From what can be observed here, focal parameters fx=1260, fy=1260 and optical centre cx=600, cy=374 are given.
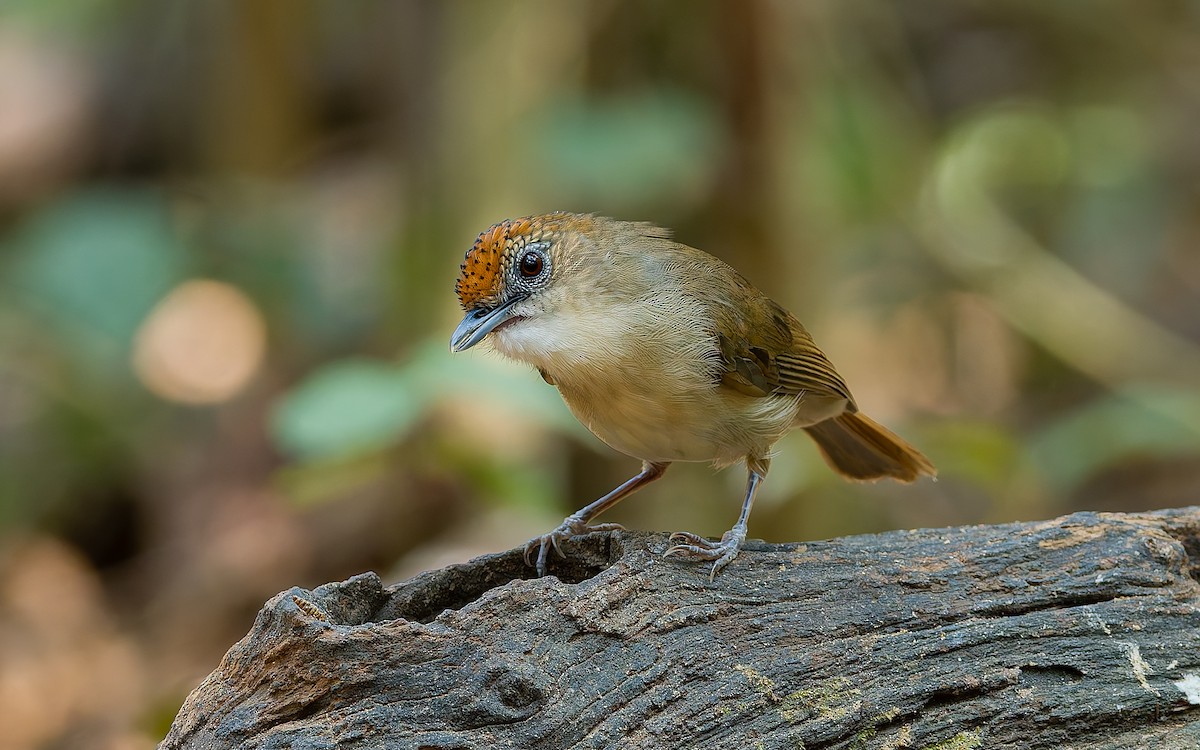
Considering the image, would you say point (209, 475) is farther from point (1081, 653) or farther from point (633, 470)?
point (1081, 653)

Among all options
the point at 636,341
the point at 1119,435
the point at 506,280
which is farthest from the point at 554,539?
the point at 1119,435

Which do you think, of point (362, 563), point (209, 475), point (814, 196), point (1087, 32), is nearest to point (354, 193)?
point (209, 475)

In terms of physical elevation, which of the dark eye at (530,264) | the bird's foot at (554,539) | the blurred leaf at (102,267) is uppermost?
the blurred leaf at (102,267)

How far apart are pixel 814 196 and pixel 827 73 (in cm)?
101

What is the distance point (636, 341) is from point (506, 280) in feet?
1.37

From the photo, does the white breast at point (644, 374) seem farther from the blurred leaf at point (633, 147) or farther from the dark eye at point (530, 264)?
the blurred leaf at point (633, 147)

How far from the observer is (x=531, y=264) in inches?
140

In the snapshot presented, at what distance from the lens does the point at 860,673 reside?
2898 millimetres

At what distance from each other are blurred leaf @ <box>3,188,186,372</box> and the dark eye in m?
3.47

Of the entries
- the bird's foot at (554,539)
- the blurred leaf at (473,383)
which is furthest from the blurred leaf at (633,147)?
the bird's foot at (554,539)

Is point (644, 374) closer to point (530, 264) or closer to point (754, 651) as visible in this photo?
point (530, 264)

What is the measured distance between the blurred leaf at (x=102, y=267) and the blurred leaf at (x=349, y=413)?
7.35 feet

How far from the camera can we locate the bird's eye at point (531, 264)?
3.56 m

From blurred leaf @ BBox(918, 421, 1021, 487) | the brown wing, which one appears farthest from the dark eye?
blurred leaf @ BBox(918, 421, 1021, 487)
